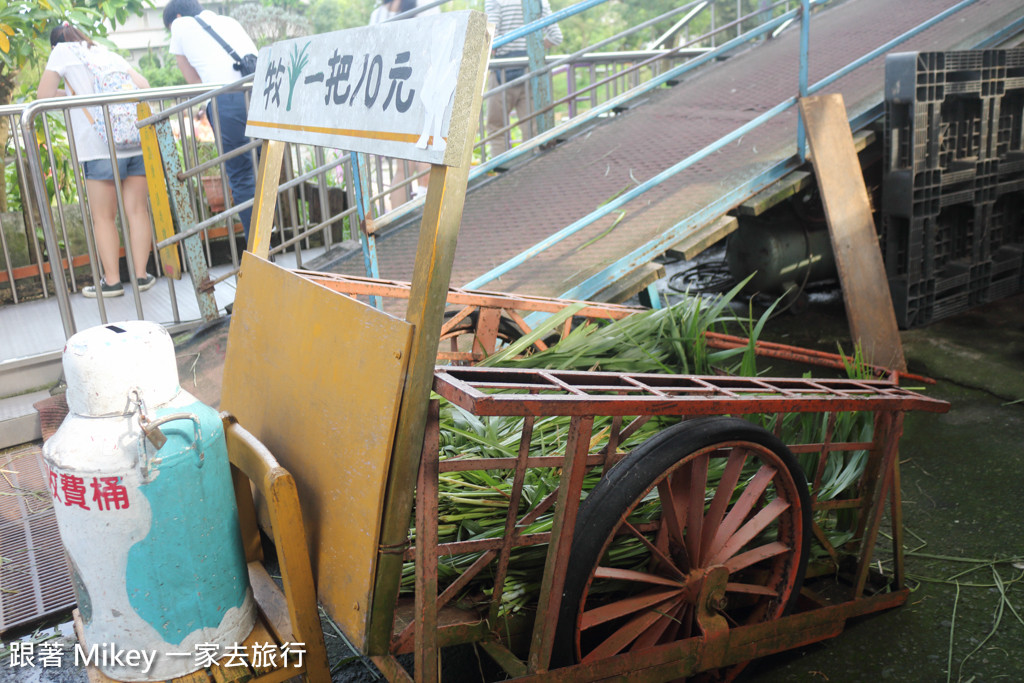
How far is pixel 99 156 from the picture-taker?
17.7ft

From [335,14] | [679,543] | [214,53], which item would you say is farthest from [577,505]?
[335,14]

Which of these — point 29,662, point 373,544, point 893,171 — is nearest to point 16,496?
point 29,662

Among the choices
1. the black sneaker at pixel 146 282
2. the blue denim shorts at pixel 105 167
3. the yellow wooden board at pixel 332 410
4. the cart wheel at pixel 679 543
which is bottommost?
the black sneaker at pixel 146 282

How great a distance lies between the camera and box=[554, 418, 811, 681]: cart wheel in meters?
2.11

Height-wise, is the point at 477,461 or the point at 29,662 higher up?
the point at 477,461

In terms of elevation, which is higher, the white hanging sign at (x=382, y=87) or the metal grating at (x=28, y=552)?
the white hanging sign at (x=382, y=87)

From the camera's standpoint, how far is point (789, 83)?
6559 mm

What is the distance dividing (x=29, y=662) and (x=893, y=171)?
507 cm

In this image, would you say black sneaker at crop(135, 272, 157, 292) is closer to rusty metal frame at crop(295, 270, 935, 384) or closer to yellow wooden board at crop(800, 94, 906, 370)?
rusty metal frame at crop(295, 270, 935, 384)

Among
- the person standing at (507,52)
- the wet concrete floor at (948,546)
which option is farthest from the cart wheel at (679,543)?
the person standing at (507,52)

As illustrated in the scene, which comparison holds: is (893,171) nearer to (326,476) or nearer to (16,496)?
(326,476)

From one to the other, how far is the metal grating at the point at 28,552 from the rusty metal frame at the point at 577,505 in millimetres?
1752

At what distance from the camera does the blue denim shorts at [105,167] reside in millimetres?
5465

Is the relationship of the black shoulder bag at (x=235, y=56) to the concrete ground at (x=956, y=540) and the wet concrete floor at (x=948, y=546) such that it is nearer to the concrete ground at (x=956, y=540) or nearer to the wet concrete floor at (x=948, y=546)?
the wet concrete floor at (x=948, y=546)
